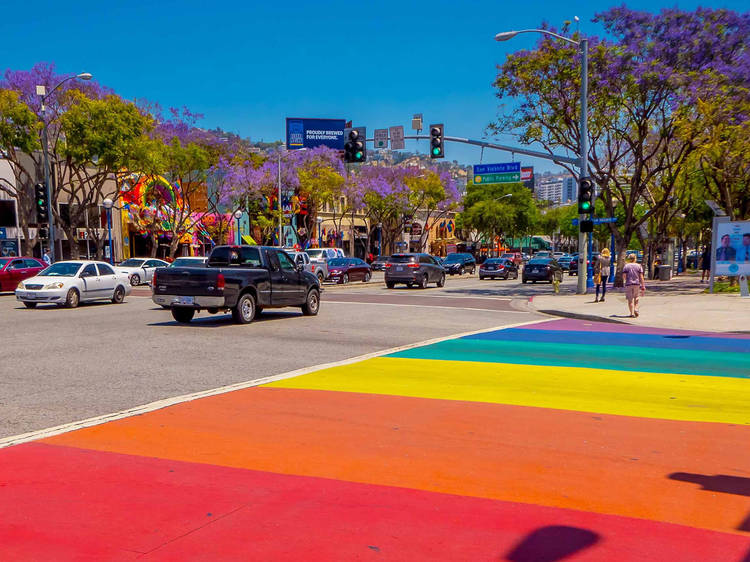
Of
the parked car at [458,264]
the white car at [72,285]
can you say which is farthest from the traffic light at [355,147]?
Answer: the parked car at [458,264]

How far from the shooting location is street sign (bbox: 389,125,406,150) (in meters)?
29.5

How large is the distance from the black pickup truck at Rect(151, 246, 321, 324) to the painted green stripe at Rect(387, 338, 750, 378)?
5.08 metres

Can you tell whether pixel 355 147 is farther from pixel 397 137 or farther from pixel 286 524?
pixel 286 524

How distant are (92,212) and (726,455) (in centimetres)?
4976

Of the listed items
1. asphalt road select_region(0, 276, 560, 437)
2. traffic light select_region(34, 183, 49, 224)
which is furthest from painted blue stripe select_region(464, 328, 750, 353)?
traffic light select_region(34, 183, 49, 224)

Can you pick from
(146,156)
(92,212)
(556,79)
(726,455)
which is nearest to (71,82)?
(146,156)

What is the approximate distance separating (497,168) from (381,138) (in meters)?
15.1

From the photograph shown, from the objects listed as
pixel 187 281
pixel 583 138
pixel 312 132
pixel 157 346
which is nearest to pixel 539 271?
pixel 583 138

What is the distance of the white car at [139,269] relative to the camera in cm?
3522

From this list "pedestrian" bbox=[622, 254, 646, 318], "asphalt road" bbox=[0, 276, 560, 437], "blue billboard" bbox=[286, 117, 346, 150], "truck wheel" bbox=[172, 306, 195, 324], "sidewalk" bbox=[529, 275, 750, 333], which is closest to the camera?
"asphalt road" bbox=[0, 276, 560, 437]

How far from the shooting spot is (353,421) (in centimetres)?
691

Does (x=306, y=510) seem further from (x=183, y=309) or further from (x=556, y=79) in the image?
(x=556, y=79)

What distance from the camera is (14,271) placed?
2698cm

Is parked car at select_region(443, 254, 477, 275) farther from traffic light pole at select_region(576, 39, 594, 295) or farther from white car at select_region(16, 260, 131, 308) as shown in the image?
white car at select_region(16, 260, 131, 308)
